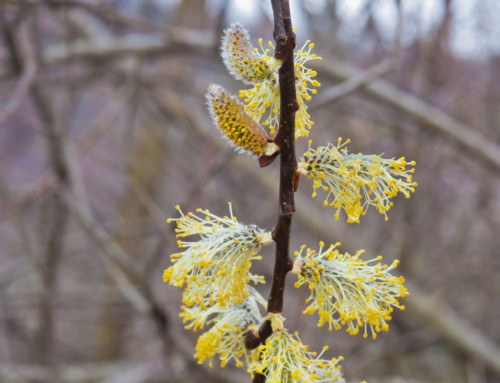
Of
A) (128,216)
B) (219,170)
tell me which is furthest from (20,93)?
(128,216)

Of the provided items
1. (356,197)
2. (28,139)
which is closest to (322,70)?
(356,197)

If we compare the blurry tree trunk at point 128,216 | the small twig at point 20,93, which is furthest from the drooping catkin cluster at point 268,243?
the blurry tree trunk at point 128,216

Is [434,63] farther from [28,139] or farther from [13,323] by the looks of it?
[28,139]

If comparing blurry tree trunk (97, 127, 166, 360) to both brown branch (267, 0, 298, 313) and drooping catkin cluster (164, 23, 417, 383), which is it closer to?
drooping catkin cluster (164, 23, 417, 383)

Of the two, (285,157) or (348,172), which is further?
(348,172)

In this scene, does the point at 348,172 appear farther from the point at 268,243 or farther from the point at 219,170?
the point at 219,170

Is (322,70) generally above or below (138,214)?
above

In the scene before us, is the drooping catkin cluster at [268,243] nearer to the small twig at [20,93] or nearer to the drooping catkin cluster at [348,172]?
the drooping catkin cluster at [348,172]
